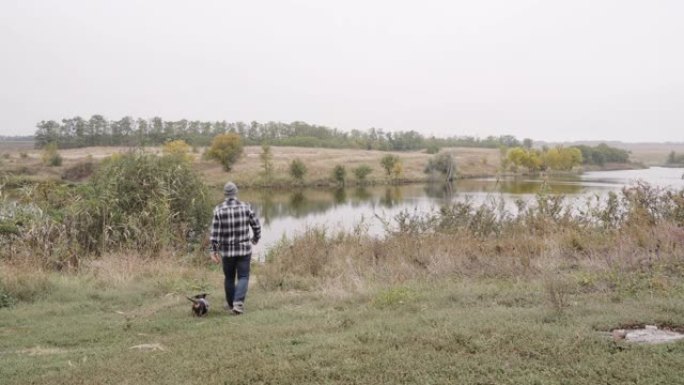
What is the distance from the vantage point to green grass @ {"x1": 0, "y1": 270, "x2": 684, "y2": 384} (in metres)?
4.05

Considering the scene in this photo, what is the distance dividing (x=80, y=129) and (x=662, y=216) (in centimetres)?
11430

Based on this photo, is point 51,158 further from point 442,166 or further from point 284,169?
point 442,166

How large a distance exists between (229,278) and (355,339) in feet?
8.25

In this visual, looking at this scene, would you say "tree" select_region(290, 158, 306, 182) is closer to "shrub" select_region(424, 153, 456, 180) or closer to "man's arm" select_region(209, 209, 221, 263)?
"shrub" select_region(424, 153, 456, 180)

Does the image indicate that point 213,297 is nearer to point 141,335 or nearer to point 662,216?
point 141,335

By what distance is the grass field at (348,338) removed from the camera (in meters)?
4.06

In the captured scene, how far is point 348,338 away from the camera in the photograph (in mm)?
4945

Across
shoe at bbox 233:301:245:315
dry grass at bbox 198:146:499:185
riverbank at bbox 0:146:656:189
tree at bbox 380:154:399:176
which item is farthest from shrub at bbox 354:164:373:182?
shoe at bbox 233:301:245:315

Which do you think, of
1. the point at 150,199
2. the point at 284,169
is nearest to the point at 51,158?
the point at 284,169

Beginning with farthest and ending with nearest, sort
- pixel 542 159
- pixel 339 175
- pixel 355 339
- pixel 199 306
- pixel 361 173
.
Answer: pixel 542 159 < pixel 361 173 < pixel 339 175 < pixel 199 306 < pixel 355 339

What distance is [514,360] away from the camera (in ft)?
13.7

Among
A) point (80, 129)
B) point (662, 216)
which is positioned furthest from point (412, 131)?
point (662, 216)

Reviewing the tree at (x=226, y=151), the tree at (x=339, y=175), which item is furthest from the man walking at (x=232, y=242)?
the tree at (x=226, y=151)

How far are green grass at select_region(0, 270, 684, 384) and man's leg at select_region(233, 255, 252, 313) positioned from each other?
27 centimetres
